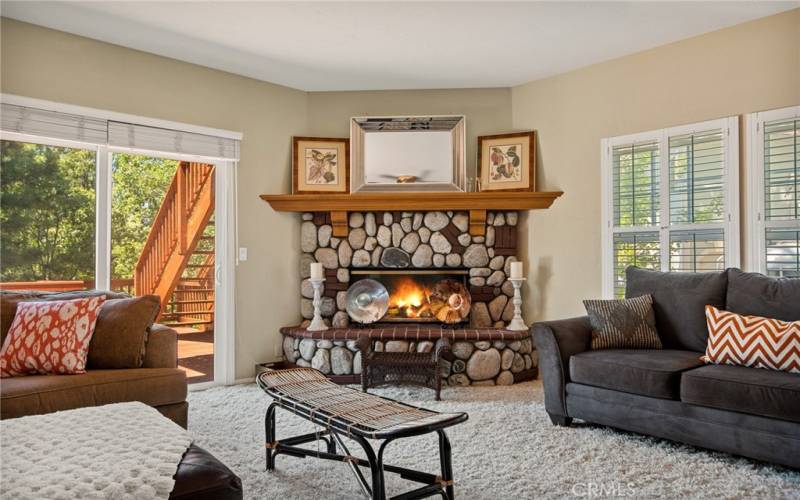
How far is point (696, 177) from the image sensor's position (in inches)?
159

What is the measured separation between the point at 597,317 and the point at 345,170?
2567 millimetres

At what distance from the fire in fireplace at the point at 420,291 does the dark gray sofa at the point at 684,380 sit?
1.40 m

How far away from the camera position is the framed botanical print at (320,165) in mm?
5105

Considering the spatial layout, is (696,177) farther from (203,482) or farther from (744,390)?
(203,482)

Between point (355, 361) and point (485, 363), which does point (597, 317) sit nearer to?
point (485, 363)

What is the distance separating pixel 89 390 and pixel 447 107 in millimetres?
3638

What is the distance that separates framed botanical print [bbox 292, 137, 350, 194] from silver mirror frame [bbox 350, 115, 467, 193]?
0.11m

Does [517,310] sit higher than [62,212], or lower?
lower

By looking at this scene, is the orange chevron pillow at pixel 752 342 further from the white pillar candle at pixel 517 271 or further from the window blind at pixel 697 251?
the white pillar candle at pixel 517 271

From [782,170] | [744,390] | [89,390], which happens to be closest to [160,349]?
[89,390]

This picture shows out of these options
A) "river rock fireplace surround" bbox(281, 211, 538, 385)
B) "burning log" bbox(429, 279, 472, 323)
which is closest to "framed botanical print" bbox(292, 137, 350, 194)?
"river rock fireplace surround" bbox(281, 211, 538, 385)

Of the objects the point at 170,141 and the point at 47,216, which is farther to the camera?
the point at 170,141

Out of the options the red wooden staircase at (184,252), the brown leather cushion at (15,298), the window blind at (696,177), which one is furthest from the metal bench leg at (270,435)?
the window blind at (696,177)

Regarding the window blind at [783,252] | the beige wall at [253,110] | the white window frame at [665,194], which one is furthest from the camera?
the beige wall at [253,110]
